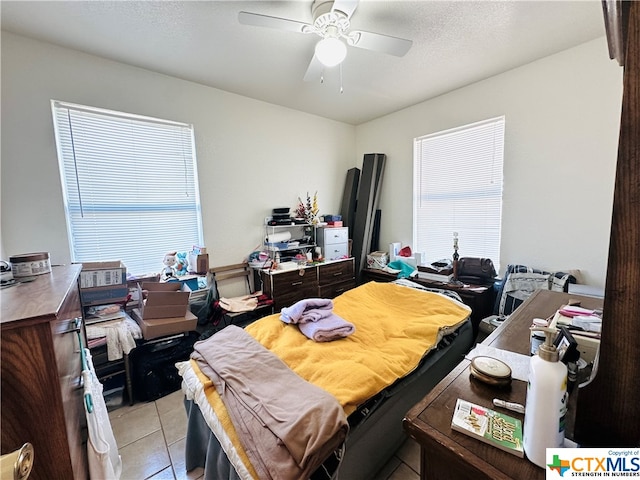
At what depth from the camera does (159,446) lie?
1.64 m

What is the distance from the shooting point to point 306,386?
1165mm

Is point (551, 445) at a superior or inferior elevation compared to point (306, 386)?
superior

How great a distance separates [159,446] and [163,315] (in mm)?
892

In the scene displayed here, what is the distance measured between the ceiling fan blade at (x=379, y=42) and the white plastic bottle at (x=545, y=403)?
1.86 metres

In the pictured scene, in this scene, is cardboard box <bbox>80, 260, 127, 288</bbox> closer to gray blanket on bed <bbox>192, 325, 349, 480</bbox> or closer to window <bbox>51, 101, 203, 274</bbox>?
window <bbox>51, 101, 203, 274</bbox>

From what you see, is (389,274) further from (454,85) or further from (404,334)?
(454,85)

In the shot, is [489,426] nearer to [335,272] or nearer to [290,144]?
[335,272]

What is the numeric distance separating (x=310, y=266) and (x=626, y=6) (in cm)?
287

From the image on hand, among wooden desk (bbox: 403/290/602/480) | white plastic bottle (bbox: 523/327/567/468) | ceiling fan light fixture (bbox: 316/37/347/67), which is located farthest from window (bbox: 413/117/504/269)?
white plastic bottle (bbox: 523/327/567/468)

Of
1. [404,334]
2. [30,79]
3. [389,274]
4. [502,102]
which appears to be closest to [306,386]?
[404,334]

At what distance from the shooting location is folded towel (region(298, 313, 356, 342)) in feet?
5.16

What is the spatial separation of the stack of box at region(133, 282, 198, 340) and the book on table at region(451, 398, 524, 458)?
6.94 ft

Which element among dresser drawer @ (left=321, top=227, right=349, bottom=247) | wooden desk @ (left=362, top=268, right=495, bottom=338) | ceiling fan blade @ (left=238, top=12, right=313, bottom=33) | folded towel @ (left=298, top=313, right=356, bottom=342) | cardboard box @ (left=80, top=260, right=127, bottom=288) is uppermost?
ceiling fan blade @ (left=238, top=12, right=313, bottom=33)

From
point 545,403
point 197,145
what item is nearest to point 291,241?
point 197,145
